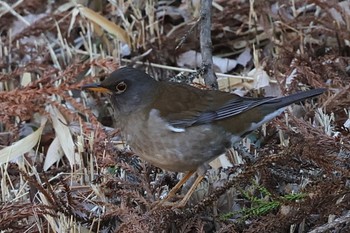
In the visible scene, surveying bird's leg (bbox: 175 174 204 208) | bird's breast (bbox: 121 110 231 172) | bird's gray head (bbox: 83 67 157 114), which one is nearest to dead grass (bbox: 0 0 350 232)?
bird's leg (bbox: 175 174 204 208)

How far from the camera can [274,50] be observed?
6.38 metres

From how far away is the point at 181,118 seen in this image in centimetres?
450

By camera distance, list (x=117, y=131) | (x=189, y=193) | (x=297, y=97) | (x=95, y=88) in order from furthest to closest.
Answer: (x=117, y=131)
(x=95, y=88)
(x=297, y=97)
(x=189, y=193)

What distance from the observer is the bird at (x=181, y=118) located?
4.38 meters

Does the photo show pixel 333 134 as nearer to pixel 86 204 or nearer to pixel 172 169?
pixel 172 169

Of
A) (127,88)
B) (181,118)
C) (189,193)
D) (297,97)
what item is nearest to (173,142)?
(181,118)

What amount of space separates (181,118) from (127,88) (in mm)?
372

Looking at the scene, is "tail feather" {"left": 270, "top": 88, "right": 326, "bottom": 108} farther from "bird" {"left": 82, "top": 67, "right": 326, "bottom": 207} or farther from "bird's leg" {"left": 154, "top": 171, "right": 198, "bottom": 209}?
"bird's leg" {"left": 154, "top": 171, "right": 198, "bottom": 209}

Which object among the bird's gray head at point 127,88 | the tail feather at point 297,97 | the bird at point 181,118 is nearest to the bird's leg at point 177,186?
the bird at point 181,118

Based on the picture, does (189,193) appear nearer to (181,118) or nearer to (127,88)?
(181,118)

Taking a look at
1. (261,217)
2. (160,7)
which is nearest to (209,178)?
(261,217)

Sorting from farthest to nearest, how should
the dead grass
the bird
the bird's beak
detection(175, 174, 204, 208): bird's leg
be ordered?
the bird's beak < the bird < detection(175, 174, 204, 208): bird's leg < the dead grass

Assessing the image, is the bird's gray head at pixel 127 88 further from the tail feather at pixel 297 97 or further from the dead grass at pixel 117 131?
the tail feather at pixel 297 97

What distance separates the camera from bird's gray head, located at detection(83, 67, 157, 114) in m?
4.61
